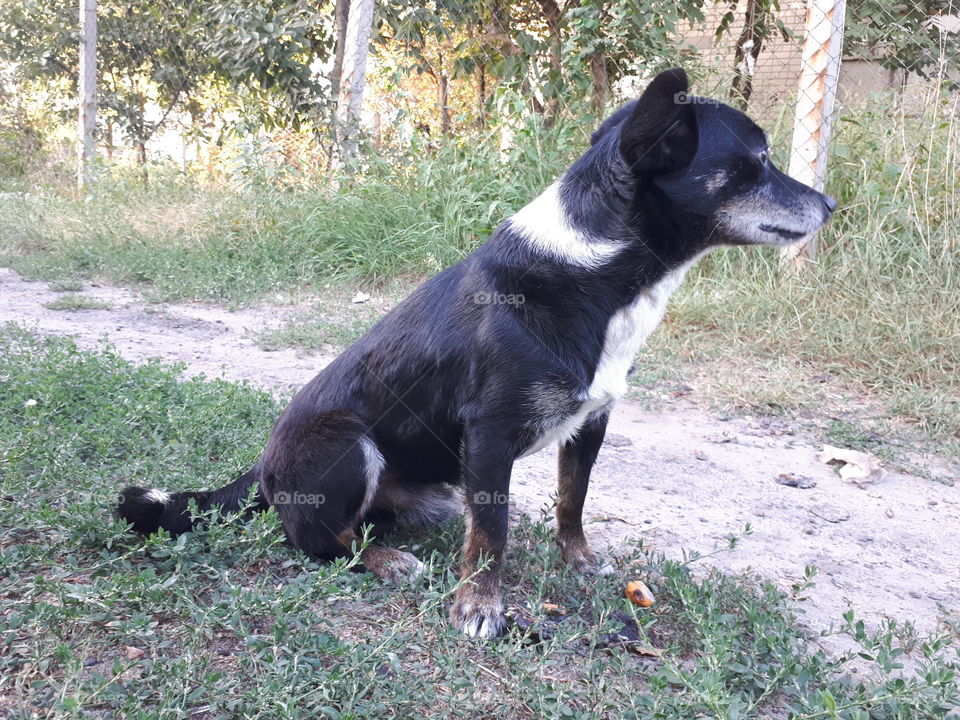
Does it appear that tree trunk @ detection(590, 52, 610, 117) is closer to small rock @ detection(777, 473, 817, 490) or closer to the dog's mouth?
small rock @ detection(777, 473, 817, 490)

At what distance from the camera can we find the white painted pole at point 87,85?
9.44 metres

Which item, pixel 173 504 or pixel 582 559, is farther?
pixel 582 559

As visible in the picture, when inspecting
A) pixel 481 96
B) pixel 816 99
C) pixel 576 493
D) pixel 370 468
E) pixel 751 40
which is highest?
pixel 751 40

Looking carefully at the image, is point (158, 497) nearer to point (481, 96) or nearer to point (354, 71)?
point (354, 71)

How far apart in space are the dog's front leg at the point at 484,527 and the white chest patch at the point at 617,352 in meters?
0.18

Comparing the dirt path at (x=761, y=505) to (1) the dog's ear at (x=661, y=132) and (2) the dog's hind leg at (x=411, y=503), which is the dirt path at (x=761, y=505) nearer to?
(2) the dog's hind leg at (x=411, y=503)

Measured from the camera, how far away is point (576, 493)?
263 centimetres

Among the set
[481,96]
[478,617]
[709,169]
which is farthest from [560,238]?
[481,96]

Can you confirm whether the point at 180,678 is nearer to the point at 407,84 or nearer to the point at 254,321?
the point at 254,321

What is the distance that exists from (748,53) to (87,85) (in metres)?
7.66

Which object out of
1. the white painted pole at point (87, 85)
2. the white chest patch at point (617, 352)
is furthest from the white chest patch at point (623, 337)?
the white painted pole at point (87, 85)

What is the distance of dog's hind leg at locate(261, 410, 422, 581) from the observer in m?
2.38

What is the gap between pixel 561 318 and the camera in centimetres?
229

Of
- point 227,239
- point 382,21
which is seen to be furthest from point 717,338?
point 382,21
